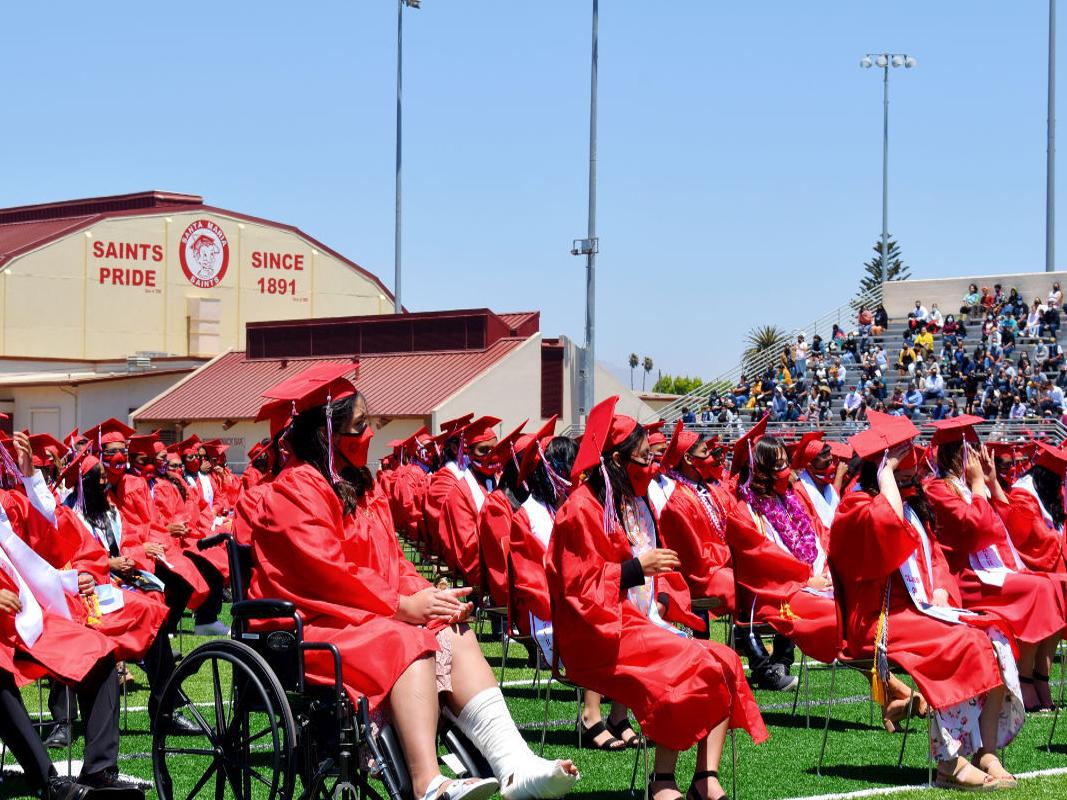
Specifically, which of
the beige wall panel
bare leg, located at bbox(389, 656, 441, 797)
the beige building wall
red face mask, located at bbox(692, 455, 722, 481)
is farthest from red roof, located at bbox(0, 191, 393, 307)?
bare leg, located at bbox(389, 656, 441, 797)

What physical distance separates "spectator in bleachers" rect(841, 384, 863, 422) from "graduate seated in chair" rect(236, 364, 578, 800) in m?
29.2

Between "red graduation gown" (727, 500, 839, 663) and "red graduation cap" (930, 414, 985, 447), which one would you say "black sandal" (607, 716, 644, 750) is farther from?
"red graduation cap" (930, 414, 985, 447)

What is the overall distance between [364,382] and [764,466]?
31592 mm

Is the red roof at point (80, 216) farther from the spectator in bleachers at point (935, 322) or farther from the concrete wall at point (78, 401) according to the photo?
the spectator in bleachers at point (935, 322)

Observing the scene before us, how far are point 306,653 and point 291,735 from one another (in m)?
0.53

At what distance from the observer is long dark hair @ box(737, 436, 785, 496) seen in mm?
10758

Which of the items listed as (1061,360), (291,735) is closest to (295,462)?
(291,735)

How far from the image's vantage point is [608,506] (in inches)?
282

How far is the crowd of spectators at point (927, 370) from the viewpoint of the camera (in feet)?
108

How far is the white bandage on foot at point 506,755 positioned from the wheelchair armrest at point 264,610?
79 cm

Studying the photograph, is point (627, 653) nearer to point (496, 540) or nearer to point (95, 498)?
point (496, 540)

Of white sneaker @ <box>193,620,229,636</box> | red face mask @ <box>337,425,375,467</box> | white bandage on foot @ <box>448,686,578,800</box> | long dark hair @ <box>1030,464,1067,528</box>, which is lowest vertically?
white sneaker @ <box>193,620,229,636</box>

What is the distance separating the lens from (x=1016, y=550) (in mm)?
10812

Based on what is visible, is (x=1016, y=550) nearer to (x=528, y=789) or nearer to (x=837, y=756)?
(x=837, y=756)
